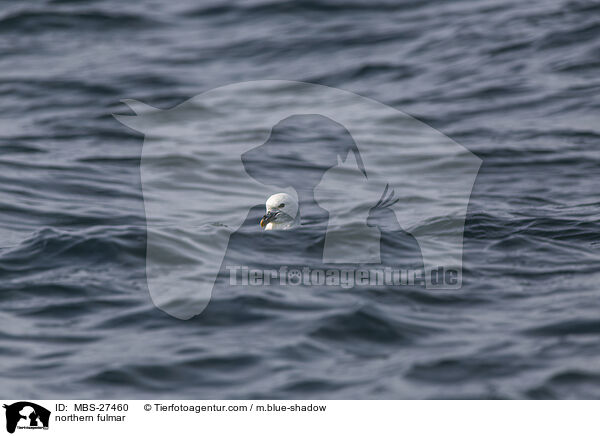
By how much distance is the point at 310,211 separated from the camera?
33.0ft

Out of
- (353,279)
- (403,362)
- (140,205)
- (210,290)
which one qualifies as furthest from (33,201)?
(403,362)

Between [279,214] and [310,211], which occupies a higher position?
[310,211]

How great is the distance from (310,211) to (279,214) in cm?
87

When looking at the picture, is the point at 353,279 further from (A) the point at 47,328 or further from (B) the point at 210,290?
(A) the point at 47,328

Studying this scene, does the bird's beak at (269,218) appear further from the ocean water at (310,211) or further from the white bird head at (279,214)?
the ocean water at (310,211)

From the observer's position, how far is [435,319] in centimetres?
686

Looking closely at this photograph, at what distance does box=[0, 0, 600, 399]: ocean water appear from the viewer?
6.09 meters

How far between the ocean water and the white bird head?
197 millimetres

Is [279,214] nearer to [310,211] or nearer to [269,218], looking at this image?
[269,218]

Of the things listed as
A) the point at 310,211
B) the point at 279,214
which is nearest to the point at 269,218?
the point at 279,214

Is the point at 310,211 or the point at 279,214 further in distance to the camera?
the point at 310,211

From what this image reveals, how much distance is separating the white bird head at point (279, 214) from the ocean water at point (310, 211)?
0.20m

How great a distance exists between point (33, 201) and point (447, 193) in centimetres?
477

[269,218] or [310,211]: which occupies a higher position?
[310,211]
